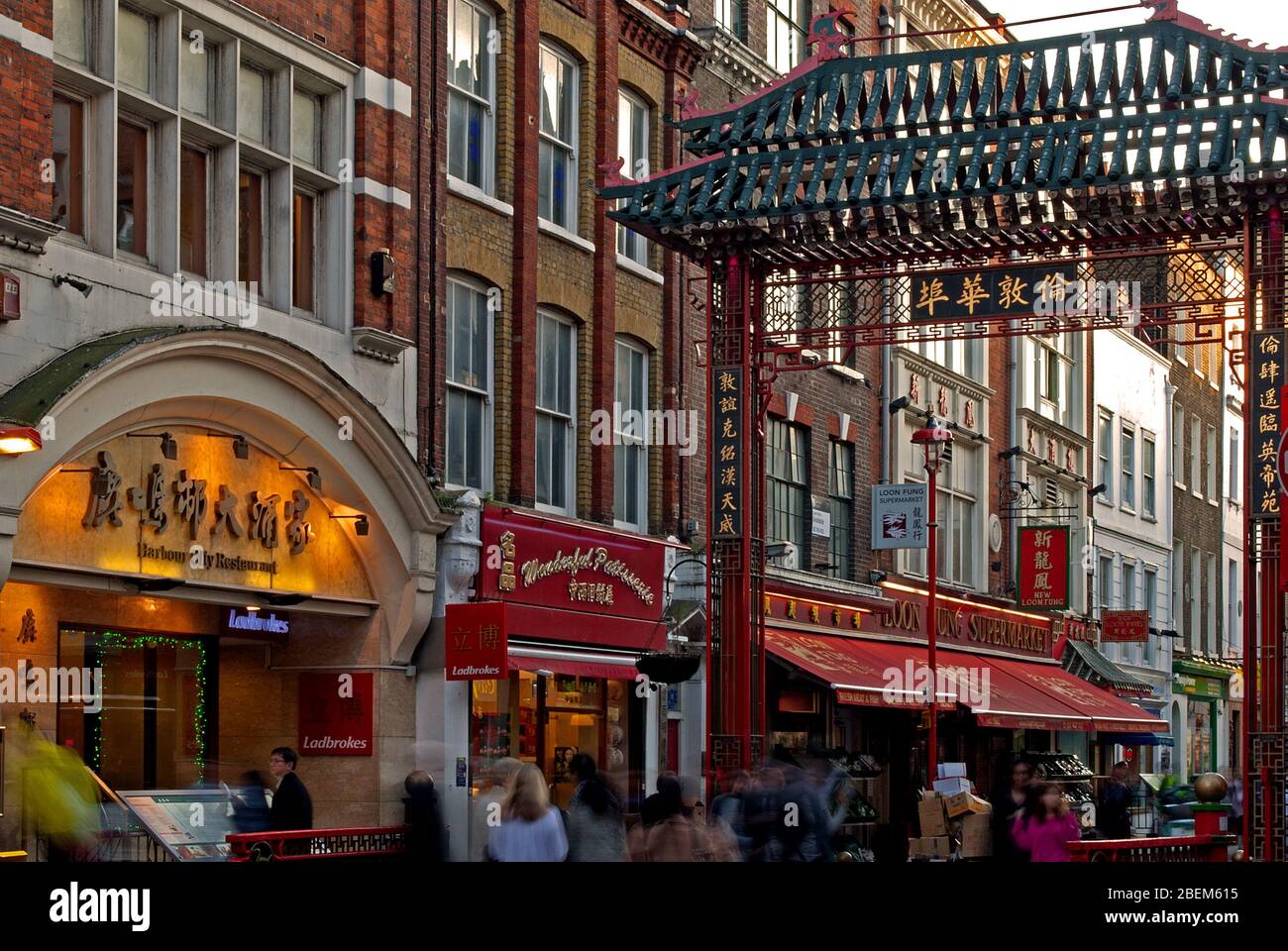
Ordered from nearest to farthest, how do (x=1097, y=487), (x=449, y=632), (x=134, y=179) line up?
1. (x=134, y=179)
2. (x=449, y=632)
3. (x=1097, y=487)

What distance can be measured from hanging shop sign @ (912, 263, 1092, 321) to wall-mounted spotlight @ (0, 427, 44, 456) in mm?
9008

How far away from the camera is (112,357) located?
16.0 m

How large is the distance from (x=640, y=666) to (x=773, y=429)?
27.0 ft

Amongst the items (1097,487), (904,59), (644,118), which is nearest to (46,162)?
Answer: (904,59)

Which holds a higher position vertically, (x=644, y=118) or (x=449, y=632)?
(x=644, y=118)

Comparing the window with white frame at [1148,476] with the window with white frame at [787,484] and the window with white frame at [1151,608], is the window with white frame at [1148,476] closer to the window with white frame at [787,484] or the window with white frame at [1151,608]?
the window with white frame at [1151,608]

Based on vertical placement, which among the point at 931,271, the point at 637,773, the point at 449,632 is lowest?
the point at 637,773

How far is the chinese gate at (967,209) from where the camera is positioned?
58.5ft

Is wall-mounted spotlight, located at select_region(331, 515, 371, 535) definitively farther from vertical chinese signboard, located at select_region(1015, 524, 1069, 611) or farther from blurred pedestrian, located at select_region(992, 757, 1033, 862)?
vertical chinese signboard, located at select_region(1015, 524, 1069, 611)

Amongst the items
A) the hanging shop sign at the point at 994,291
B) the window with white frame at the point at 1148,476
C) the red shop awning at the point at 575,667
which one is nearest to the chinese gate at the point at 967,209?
the hanging shop sign at the point at 994,291

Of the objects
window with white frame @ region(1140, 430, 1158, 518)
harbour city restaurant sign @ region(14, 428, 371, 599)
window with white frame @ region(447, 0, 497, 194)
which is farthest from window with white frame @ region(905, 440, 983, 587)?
harbour city restaurant sign @ region(14, 428, 371, 599)

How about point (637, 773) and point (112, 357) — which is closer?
point (112, 357)

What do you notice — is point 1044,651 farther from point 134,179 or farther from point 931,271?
point 134,179

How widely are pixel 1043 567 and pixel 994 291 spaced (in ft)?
64.2
